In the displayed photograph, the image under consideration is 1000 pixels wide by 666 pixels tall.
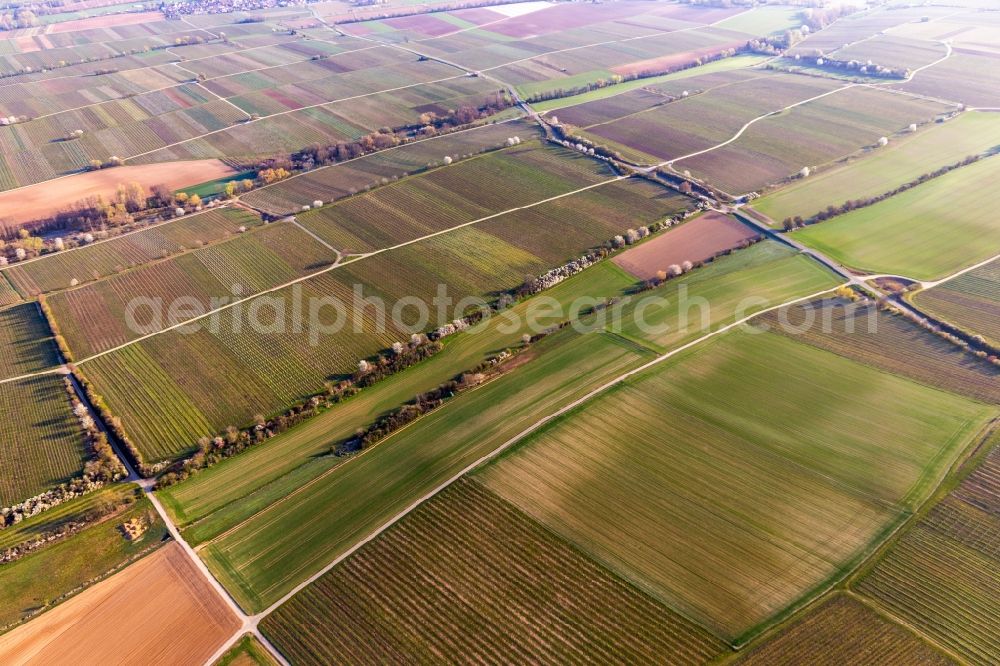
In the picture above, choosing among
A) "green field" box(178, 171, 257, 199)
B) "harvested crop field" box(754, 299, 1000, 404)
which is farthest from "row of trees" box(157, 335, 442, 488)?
"green field" box(178, 171, 257, 199)

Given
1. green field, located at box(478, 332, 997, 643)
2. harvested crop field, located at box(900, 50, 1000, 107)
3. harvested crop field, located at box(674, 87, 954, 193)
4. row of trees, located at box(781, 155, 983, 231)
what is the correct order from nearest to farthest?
1. green field, located at box(478, 332, 997, 643)
2. row of trees, located at box(781, 155, 983, 231)
3. harvested crop field, located at box(674, 87, 954, 193)
4. harvested crop field, located at box(900, 50, 1000, 107)

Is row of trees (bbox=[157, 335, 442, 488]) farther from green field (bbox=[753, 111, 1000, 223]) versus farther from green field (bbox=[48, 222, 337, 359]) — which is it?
green field (bbox=[753, 111, 1000, 223])

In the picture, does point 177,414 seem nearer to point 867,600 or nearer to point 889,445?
point 867,600

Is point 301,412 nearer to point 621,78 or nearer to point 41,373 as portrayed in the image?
point 41,373

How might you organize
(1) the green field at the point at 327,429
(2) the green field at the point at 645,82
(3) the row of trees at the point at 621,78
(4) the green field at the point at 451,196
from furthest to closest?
(3) the row of trees at the point at 621,78
(2) the green field at the point at 645,82
(4) the green field at the point at 451,196
(1) the green field at the point at 327,429

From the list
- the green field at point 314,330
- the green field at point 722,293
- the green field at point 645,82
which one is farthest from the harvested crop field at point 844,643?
the green field at point 645,82

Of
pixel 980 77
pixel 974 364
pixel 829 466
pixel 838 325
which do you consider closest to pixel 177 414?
pixel 829 466

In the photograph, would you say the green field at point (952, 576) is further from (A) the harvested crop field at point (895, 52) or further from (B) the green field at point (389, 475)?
(A) the harvested crop field at point (895, 52)

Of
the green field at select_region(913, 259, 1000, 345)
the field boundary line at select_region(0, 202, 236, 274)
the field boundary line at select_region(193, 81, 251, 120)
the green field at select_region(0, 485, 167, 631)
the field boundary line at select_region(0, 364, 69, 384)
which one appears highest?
the field boundary line at select_region(193, 81, 251, 120)

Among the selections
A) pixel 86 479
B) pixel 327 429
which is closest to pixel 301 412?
pixel 327 429
